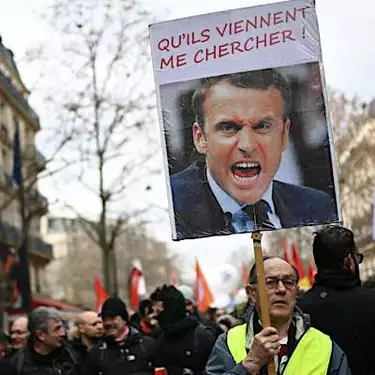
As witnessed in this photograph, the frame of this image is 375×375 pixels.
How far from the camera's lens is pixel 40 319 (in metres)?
8.36

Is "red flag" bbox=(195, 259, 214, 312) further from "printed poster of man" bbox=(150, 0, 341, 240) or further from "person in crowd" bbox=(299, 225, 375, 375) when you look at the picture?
"printed poster of man" bbox=(150, 0, 341, 240)

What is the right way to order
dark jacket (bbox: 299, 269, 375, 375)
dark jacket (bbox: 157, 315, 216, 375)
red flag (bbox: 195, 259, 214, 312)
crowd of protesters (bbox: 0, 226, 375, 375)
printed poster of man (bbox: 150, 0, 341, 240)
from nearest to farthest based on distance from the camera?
crowd of protesters (bbox: 0, 226, 375, 375), printed poster of man (bbox: 150, 0, 341, 240), dark jacket (bbox: 299, 269, 375, 375), dark jacket (bbox: 157, 315, 216, 375), red flag (bbox: 195, 259, 214, 312)

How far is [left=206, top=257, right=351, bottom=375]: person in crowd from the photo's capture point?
4.98 metres

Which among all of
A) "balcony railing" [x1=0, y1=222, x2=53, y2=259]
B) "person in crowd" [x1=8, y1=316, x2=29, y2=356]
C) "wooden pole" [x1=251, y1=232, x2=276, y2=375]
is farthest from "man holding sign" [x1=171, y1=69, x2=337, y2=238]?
"balcony railing" [x1=0, y1=222, x2=53, y2=259]

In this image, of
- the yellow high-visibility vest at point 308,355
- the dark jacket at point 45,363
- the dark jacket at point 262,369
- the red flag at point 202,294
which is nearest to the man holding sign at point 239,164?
→ the dark jacket at point 262,369

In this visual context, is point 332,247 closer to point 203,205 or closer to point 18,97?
point 203,205

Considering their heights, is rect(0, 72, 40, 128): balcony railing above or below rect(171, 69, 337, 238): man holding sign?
above

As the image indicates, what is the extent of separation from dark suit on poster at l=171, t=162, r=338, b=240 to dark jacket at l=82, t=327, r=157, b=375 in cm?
337

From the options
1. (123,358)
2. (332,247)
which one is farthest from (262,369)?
(123,358)

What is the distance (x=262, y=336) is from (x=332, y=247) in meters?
1.26

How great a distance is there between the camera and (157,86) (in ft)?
18.5

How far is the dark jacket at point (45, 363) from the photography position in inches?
326

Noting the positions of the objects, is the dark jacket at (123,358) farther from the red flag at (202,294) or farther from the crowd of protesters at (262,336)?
the red flag at (202,294)

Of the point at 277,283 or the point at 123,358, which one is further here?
the point at 123,358
